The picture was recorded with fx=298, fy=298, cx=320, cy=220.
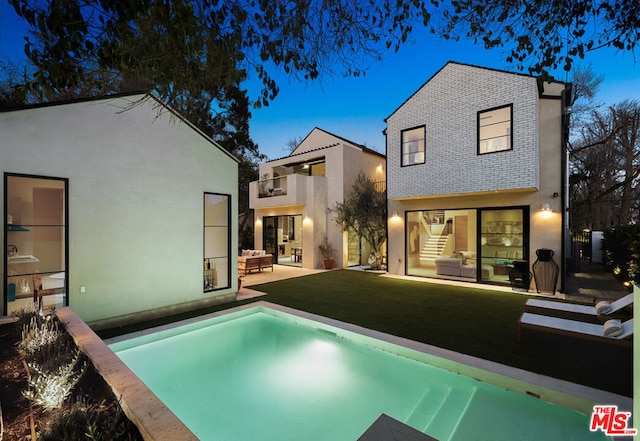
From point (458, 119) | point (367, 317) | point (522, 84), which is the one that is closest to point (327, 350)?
point (367, 317)

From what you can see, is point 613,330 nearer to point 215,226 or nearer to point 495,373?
point 495,373

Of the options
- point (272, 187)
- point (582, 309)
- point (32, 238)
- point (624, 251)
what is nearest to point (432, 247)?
point (624, 251)

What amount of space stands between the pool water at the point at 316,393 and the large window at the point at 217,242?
2.13 metres

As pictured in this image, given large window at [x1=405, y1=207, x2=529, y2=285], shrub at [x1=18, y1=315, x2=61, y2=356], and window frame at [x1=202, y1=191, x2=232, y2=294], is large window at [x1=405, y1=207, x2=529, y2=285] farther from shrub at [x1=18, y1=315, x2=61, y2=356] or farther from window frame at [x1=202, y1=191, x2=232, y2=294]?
shrub at [x1=18, y1=315, x2=61, y2=356]

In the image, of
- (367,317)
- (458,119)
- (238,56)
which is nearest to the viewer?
(238,56)

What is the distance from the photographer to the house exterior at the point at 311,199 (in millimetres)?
15297

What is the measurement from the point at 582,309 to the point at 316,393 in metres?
5.32

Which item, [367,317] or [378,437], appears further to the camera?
[367,317]

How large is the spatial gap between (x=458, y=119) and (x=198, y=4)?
31.3ft

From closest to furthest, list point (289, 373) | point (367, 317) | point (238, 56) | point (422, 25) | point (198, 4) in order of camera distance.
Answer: point (198, 4) → point (238, 56) → point (422, 25) → point (289, 373) → point (367, 317)

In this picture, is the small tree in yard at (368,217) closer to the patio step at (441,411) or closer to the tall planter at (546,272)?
the tall planter at (546,272)

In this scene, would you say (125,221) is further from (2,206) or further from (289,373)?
(289,373)

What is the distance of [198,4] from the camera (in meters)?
3.19

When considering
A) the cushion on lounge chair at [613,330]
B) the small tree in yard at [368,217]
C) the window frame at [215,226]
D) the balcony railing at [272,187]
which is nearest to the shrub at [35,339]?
the window frame at [215,226]
